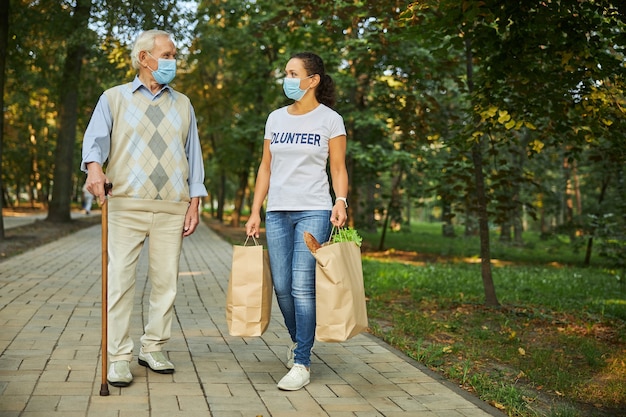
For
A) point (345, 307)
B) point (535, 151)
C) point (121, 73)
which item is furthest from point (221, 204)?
point (345, 307)

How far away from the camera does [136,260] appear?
4.84 meters

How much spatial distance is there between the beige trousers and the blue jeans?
25.1 inches

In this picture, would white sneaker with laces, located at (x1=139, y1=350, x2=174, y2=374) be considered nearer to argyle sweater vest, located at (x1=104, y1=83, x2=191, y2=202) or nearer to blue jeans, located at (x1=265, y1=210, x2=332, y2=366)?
blue jeans, located at (x1=265, y1=210, x2=332, y2=366)

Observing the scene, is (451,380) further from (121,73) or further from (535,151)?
(121,73)

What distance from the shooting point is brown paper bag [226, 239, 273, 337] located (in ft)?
15.6

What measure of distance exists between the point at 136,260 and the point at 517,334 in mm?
4428

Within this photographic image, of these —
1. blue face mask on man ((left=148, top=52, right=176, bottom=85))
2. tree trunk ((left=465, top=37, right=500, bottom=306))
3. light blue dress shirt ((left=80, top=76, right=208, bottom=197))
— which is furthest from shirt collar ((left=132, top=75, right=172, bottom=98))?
tree trunk ((left=465, top=37, right=500, bottom=306))

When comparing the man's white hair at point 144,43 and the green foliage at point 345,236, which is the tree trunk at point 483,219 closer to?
the green foliage at point 345,236

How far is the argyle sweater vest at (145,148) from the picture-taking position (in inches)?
187

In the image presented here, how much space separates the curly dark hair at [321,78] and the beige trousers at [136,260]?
116 cm

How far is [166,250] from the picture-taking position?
487 cm

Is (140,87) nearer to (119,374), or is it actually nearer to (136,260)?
(136,260)

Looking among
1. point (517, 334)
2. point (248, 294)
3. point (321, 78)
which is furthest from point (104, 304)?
point (517, 334)

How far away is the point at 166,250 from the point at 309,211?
97 centimetres
